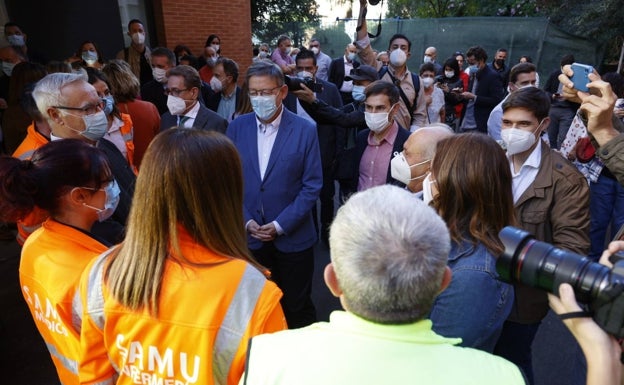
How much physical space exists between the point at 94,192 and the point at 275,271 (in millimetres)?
1590

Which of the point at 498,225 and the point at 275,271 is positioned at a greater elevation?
the point at 498,225

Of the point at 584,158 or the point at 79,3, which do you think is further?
the point at 79,3

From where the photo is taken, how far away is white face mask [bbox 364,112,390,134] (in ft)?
10.3

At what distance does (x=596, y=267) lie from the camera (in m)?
1.05

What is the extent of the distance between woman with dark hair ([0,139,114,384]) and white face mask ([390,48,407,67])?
12.5 feet

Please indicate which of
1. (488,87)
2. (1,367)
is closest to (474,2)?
(488,87)

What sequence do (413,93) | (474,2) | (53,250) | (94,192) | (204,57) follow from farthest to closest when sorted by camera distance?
(474,2) < (204,57) < (413,93) < (94,192) < (53,250)

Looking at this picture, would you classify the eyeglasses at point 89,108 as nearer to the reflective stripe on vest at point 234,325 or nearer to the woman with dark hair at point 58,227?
the woman with dark hair at point 58,227

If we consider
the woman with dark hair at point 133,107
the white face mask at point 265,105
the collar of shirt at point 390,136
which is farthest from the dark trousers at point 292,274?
the woman with dark hair at point 133,107

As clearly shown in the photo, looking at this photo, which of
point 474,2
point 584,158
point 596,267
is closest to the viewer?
point 596,267

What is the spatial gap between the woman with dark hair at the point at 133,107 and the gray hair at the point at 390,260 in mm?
3288

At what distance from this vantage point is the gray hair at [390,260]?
861 millimetres

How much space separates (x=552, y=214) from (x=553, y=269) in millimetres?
1204

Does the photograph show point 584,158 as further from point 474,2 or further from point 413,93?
point 474,2
